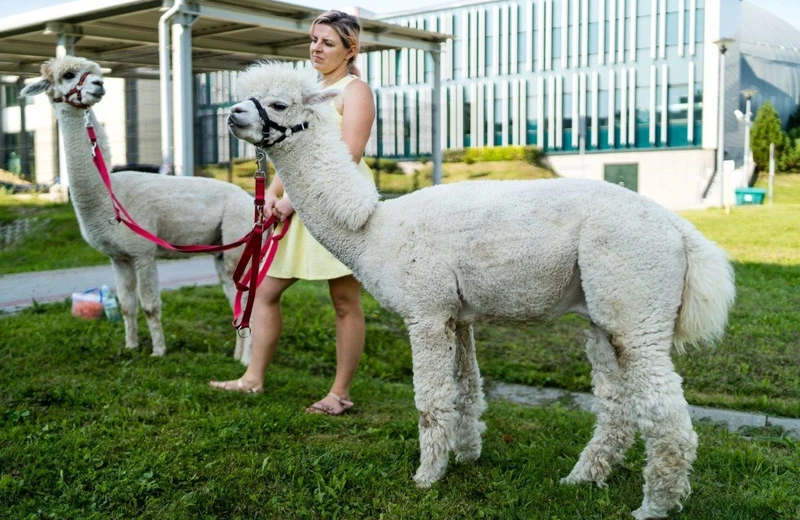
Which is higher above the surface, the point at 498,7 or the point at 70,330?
the point at 498,7

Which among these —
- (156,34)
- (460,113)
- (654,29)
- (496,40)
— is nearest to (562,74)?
(496,40)

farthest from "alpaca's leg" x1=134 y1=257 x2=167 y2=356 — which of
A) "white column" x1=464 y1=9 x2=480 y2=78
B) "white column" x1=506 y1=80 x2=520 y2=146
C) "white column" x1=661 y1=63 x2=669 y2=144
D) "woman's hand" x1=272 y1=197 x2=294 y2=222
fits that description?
"white column" x1=464 y1=9 x2=480 y2=78

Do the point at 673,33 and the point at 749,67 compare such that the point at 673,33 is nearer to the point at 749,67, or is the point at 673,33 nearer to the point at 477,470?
the point at 749,67

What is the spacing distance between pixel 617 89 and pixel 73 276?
37.5 metres

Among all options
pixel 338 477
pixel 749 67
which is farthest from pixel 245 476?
pixel 749 67

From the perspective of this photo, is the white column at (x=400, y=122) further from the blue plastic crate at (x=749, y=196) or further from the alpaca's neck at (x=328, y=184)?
the alpaca's neck at (x=328, y=184)

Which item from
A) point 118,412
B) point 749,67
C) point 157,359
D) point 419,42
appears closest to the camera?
point 118,412

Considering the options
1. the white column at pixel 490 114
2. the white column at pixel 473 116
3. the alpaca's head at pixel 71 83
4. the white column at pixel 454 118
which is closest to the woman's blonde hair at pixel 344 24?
the alpaca's head at pixel 71 83

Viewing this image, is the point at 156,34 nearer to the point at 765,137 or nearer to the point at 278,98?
the point at 278,98

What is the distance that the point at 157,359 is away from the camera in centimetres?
605

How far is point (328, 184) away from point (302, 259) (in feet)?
3.77

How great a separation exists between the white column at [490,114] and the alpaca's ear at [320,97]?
4431 cm

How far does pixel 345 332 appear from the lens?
192 inches

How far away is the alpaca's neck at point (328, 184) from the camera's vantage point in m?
3.65
